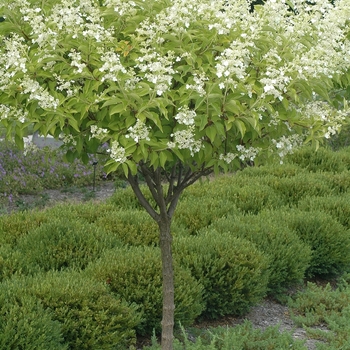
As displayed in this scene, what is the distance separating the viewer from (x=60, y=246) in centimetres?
544

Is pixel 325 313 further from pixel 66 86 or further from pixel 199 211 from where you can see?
pixel 66 86

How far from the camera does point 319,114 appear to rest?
3.41 meters

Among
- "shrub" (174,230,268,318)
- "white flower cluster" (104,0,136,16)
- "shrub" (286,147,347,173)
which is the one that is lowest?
Result: "shrub" (174,230,268,318)

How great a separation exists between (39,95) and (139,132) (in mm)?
501

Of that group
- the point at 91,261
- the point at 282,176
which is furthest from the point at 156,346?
the point at 282,176

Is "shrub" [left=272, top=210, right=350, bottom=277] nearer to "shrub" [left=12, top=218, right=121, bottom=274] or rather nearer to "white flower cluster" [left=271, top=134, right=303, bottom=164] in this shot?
"shrub" [left=12, top=218, right=121, bottom=274]

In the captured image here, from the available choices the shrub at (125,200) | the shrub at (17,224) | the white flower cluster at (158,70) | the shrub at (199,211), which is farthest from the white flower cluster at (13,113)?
the shrub at (125,200)

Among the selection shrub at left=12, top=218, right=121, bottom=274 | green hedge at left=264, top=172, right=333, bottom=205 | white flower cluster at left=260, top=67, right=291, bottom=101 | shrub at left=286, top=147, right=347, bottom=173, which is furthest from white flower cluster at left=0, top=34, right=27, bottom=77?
shrub at left=286, top=147, right=347, bottom=173

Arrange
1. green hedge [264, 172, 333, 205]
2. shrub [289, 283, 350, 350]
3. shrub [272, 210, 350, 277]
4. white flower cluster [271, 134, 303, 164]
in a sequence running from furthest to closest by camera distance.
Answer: green hedge [264, 172, 333, 205]
shrub [272, 210, 350, 277]
shrub [289, 283, 350, 350]
white flower cluster [271, 134, 303, 164]

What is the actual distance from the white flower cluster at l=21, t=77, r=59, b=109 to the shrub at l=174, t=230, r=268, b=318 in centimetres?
253

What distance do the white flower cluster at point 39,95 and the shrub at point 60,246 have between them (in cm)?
230

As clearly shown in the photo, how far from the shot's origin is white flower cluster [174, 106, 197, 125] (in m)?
2.92

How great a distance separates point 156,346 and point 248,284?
1.15 meters

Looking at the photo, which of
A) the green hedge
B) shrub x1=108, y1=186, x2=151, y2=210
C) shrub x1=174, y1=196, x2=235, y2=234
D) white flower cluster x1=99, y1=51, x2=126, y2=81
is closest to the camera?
white flower cluster x1=99, y1=51, x2=126, y2=81
